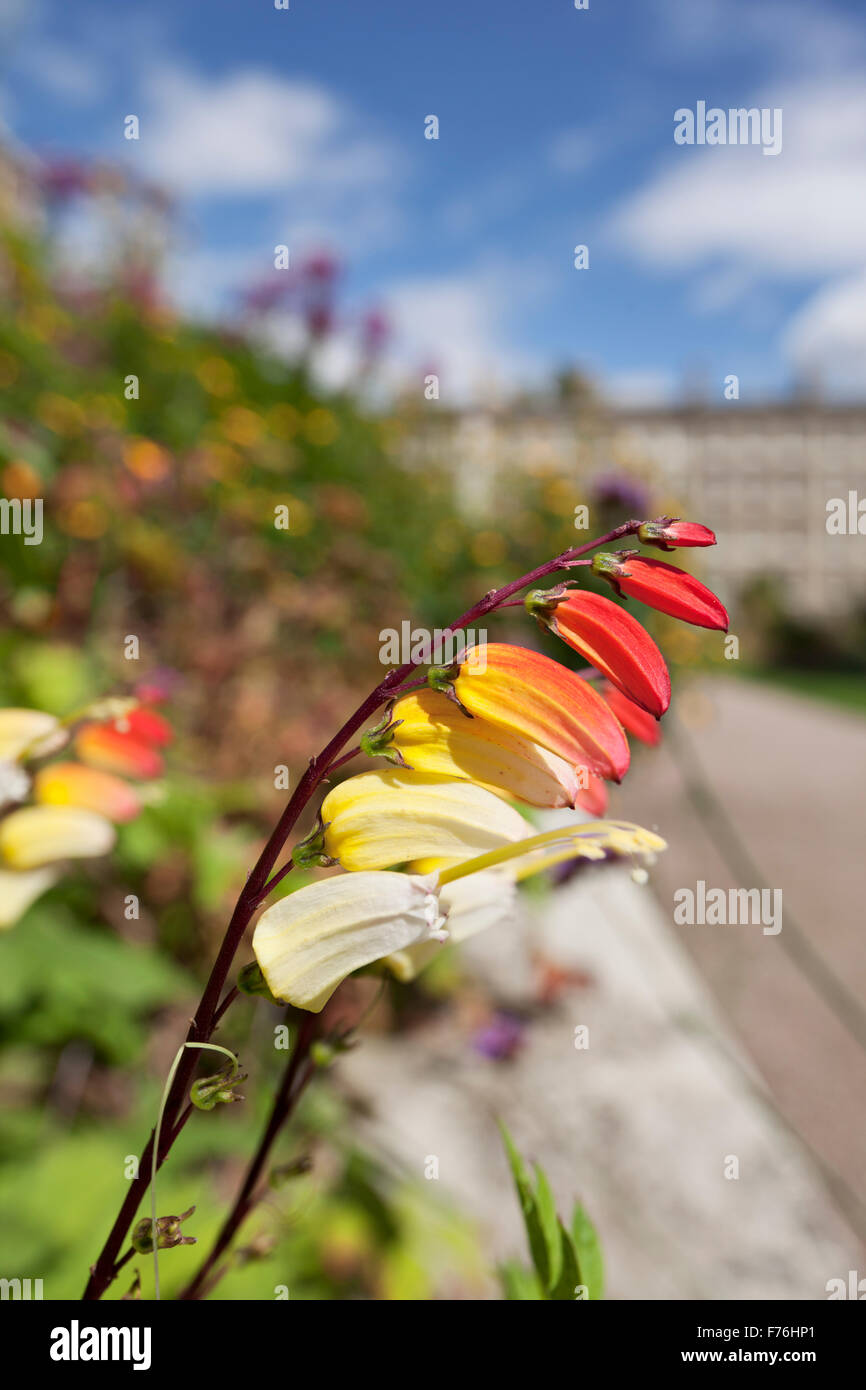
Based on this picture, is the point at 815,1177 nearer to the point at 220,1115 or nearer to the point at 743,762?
the point at 220,1115

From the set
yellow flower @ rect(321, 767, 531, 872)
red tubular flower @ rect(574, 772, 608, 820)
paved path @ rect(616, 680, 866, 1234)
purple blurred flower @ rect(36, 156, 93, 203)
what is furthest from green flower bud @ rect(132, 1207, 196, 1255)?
purple blurred flower @ rect(36, 156, 93, 203)

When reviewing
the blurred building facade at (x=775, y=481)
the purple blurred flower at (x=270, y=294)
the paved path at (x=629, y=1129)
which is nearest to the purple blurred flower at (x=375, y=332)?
the purple blurred flower at (x=270, y=294)

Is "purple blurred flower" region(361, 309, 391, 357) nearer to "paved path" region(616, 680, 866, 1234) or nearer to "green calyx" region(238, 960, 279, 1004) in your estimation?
"paved path" region(616, 680, 866, 1234)

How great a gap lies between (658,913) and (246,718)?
2.23m

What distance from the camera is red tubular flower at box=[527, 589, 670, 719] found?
409 mm

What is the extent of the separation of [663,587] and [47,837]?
1.51ft

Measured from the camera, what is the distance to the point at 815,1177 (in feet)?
7.77

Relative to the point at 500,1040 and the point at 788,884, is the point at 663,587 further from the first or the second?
the point at 788,884

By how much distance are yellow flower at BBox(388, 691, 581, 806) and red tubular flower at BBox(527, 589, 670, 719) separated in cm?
5

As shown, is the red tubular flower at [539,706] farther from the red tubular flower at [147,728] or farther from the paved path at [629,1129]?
the paved path at [629,1129]

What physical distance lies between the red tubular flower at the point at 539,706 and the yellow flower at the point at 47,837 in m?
0.34

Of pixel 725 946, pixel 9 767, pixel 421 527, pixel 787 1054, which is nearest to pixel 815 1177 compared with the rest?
pixel 787 1054
